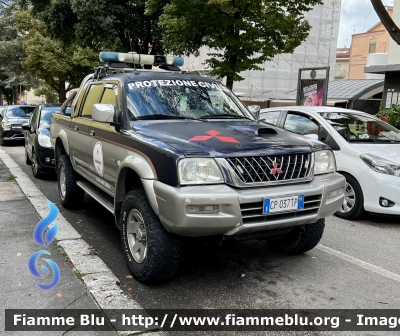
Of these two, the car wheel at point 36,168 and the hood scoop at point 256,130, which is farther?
the car wheel at point 36,168

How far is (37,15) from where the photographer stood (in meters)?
18.3

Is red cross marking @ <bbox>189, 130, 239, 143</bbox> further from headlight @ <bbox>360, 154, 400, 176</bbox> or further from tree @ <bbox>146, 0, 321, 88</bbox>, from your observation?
tree @ <bbox>146, 0, 321, 88</bbox>

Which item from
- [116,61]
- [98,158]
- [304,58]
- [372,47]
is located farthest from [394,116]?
[372,47]

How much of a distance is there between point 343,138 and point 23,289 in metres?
4.95

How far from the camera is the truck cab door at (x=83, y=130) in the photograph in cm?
532

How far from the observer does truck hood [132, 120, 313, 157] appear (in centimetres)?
344

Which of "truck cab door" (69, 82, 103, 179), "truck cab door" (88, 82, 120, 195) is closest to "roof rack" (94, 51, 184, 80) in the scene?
"truck cab door" (69, 82, 103, 179)

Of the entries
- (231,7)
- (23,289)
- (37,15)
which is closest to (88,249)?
(23,289)

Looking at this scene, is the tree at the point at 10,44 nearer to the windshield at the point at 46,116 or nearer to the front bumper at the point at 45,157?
the windshield at the point at 46,116

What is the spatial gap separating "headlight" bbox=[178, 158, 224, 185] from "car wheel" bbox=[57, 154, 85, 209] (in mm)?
3235

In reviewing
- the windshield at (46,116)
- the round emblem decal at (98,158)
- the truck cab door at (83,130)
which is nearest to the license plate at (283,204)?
the round emblem decal at (98,158)

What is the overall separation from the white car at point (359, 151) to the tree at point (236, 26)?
204 inches

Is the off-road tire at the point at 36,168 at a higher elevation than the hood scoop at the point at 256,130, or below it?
below

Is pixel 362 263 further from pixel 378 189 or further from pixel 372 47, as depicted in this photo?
pixel 372 47
